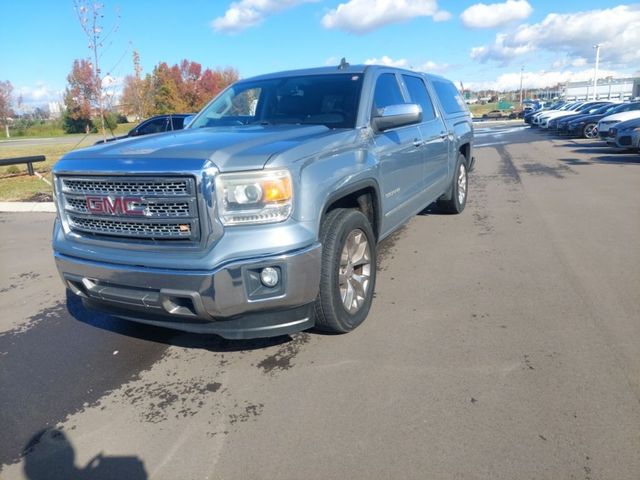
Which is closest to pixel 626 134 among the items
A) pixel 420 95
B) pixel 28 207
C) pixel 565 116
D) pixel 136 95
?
pixel 420 95

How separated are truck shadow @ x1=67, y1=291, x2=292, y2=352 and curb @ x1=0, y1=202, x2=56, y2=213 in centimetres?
649

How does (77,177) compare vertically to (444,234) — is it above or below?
above

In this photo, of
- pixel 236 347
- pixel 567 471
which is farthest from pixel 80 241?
pixel 567 471

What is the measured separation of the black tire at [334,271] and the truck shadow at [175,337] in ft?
1.51

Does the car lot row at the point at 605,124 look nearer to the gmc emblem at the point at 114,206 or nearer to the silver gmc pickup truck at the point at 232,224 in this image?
the silver gmc pickup truck at the point at 232,224

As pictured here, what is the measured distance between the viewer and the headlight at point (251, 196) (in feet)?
9.64

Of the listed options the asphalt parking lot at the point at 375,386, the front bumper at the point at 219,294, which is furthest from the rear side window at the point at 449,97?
the front bumper at the point at 219,294

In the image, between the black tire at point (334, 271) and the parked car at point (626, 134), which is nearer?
the black tire at point (334, 271)

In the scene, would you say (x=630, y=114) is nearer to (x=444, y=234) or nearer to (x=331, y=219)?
(x=444, y=234)

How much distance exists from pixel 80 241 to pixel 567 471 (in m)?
3.16

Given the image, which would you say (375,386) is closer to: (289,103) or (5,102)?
(289,103)

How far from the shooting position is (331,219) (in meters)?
3.51

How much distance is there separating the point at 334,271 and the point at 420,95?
3.31 m

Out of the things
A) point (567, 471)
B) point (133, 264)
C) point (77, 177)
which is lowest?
point (567, 471)
